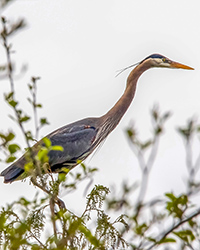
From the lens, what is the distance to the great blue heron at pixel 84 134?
22.6ft

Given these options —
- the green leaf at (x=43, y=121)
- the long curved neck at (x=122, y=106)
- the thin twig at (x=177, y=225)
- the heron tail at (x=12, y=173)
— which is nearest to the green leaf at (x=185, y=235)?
the thin twig at (x=177, y=225)

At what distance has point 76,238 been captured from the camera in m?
4.12

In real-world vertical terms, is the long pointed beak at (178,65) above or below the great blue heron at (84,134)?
above

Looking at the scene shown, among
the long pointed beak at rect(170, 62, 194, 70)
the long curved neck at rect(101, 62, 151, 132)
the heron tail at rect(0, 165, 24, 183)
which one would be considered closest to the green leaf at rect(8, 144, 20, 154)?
the heron tail at rect(0, 165, 24, 183)

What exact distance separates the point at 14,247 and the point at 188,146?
886mm

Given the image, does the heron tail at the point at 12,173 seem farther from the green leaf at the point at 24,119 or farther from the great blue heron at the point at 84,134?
the green leaf at the point at 24,119

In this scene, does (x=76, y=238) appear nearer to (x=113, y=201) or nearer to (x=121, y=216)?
(x=121, y=216)

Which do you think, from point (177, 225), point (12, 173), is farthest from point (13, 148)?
point (12, 173)

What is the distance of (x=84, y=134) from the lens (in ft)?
23.2

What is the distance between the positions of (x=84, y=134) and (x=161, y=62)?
1496mm

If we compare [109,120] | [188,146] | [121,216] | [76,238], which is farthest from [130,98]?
[188,146]

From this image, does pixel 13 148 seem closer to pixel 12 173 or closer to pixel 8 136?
pixel 8 136

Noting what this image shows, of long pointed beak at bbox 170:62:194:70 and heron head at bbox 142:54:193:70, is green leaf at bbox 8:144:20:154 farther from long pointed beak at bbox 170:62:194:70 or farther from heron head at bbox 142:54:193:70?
long pointed beak at bbox 170:62:194:70

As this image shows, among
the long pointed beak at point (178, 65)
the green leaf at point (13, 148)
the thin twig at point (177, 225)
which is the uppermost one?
the long pointed beak at point (178, 65)
